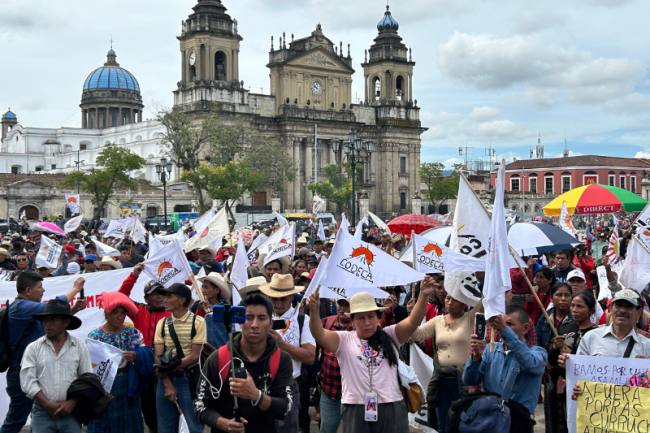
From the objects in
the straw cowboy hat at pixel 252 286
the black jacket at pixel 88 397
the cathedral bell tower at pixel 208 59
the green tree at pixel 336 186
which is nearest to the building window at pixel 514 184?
the green tree at pixel 336 186

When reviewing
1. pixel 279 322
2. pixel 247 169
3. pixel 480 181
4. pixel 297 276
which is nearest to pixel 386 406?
pixel 279 322

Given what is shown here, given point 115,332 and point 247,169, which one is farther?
point 247,169

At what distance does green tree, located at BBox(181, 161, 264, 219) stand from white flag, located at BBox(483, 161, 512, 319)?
148ft

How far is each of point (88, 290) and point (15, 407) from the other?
86.2 inches

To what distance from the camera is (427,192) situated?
76750mm

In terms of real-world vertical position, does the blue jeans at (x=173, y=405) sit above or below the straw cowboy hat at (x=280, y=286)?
below

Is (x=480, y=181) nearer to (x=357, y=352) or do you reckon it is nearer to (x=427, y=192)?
(x=427, y=192)

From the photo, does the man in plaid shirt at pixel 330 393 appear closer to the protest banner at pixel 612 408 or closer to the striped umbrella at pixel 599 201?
the protest banner at pixel 612 408

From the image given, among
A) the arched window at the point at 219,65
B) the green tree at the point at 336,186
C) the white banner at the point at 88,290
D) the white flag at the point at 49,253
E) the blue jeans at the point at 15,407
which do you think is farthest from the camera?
the arched window at the point at 219,65

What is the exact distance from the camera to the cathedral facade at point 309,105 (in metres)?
62.6

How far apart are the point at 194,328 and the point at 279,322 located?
81cm

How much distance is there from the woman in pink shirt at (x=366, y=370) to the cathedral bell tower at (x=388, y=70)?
231 feet

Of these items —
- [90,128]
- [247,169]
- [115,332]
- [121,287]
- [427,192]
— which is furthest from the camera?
[90,128]

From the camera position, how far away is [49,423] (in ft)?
18.2
